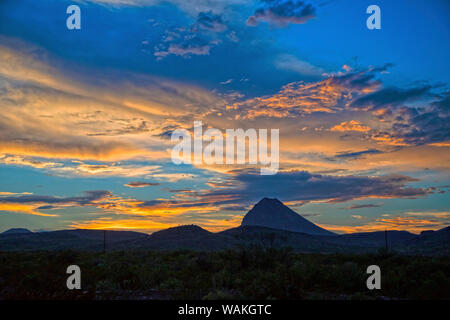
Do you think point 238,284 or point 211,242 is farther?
point 211,242

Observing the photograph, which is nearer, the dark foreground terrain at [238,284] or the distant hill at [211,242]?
the dark foreground terrain at [238,284]

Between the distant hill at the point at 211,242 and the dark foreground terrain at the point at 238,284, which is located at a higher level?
the dark foreground terrain at the point at 238,284

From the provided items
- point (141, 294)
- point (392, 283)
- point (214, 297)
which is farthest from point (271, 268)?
point (214, 297)

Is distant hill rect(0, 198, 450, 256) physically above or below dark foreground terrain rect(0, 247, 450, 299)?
below

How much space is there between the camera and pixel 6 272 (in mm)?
21531

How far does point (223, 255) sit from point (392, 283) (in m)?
12.6

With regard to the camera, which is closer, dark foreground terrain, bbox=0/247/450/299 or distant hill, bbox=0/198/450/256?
dark foreground terrain, bbox=0/247/450/299

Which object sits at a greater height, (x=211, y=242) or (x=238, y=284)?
(x=238, y=284)

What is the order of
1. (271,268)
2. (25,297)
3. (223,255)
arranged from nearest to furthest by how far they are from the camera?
(25,297) < (271,268) < (223,255)
